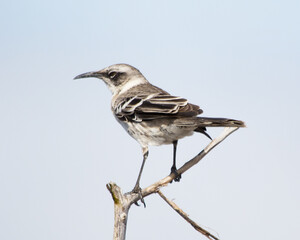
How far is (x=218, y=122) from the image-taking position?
9.55 meters

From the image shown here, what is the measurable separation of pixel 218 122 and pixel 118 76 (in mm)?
4106

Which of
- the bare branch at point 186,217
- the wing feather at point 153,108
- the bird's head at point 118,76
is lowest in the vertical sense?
the bare branch at point 186,217

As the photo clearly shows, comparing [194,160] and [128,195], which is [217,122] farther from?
[128,195]

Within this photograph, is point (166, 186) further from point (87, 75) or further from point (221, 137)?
point (87, 75)

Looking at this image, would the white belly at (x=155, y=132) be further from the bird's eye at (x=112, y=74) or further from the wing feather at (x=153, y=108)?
the bird's eye at (x=112, y=74)

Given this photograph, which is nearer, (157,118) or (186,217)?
(186,217)

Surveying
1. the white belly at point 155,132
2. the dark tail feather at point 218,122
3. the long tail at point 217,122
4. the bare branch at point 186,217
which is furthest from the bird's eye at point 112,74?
the bare branch at point 186,217

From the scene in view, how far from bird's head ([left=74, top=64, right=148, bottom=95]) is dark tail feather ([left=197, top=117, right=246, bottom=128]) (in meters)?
3.27

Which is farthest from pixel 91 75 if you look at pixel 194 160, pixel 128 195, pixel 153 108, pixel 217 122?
pixel 128 195

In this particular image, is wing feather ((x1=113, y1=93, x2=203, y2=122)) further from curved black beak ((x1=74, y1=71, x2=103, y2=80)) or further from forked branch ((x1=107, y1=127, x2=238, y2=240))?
curved black beak ((x1=74, y1=71, x2=103, y2=80))

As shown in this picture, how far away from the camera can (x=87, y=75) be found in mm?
13023

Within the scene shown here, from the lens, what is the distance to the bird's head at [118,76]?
12.9 m

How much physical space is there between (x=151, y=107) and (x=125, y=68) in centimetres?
265

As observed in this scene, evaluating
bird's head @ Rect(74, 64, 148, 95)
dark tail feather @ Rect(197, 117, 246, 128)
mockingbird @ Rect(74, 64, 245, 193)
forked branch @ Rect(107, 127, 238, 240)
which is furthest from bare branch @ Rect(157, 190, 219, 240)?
bird's head @ Rect(74, 64, 148, 95)
